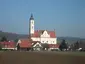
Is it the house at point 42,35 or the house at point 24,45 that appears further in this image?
the house at point 42,35

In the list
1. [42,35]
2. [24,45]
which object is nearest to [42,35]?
[42,35]

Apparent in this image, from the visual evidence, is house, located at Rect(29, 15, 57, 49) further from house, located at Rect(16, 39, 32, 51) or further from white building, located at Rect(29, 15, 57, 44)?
house, located at Rect(16, 39, 32, 51)

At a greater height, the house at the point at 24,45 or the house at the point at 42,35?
the house at the point at 42,35

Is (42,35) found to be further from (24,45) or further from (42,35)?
(24,45)

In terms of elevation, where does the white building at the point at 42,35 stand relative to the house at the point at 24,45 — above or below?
above

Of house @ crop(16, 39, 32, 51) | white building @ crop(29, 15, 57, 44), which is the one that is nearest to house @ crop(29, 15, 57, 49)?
white building @ crop(29, 15, 57, 44)

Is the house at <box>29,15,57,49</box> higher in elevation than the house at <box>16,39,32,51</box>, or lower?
higher

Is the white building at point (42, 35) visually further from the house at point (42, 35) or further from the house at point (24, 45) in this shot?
the house at point (24, 45)

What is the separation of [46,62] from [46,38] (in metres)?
88.8

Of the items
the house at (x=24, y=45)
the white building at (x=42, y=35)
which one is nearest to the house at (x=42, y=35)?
the white building at (x=42, y=35)

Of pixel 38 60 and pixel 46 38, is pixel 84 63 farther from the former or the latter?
pixel 46 38

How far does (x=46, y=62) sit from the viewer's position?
15.8 m

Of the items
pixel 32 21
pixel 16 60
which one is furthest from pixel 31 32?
pixel 16 60

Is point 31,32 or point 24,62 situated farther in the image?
point 31,32
